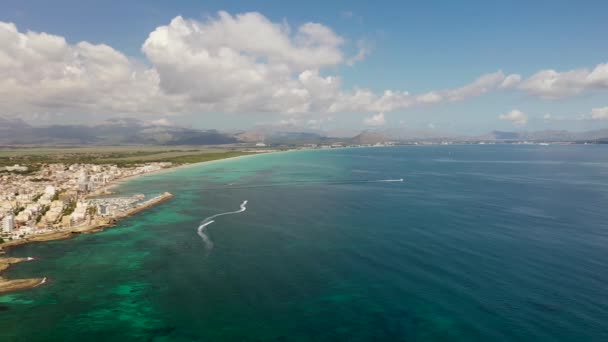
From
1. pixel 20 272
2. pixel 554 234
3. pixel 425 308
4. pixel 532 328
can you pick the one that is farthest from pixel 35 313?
pixel 554 234

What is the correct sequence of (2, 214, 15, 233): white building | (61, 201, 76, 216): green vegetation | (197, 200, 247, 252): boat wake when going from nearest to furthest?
(197, 200, 247, 252): boat wake < (2, 214, 15, 233): white building < (61, 201, 76, 216): green vegetation

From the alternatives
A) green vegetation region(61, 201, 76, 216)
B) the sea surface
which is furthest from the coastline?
green vegetation region(61, 201, 76, 216)

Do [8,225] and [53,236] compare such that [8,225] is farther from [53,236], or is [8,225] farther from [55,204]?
[55,204]

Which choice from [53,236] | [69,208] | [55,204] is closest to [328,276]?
[53,236]

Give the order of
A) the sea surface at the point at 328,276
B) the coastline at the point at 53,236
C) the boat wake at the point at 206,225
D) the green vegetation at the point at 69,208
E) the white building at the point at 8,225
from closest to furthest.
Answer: the sea surface at the point at 328,276 < the coastline at the point at 53,236 < the boat wake at the point at 206,225 < the white building at the point at 8,225 < the green vegetation at the point at 69,208

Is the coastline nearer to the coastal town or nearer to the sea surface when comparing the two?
the coastal town

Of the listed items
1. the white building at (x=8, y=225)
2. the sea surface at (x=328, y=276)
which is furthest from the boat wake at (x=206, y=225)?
the white building at (x=8, y=225)

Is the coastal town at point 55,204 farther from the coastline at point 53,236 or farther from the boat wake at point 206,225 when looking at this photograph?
the boat wake at point 206,225
